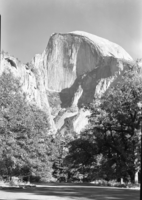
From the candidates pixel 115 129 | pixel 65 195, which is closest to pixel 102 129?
pixel 115 129

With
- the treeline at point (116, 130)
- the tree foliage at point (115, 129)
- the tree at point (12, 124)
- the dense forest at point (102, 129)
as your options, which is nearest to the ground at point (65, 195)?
the dense forest at point (102, 129)

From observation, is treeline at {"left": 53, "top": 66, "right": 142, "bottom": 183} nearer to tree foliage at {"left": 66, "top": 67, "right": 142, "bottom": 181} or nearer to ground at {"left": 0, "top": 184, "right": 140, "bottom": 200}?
tree foliage at {"left": 66, "top": 67, "right": 142, "bottom": 181}

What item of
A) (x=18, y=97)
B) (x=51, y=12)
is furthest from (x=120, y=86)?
(x=51, y=12)

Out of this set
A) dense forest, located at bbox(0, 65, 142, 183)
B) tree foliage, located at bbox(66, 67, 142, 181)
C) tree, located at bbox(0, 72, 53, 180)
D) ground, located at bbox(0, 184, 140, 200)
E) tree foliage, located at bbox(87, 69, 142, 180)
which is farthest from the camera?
tree foliage, located at bbox(66, 67, 142, 181)

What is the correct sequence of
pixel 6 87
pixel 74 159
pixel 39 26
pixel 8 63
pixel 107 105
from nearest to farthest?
pixel 39 26
pixel 6 87
pixel 107 105
pixel 74 159
pixel 8 63

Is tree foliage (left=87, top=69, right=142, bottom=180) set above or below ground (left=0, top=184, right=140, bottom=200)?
above

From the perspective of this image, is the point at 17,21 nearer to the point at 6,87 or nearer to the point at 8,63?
the point at 6,87

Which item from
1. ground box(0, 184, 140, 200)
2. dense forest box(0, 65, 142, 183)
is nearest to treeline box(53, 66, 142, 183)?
dense forest box(0, 65, 142, 183)

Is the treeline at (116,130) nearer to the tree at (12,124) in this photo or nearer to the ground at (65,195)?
the tree at (12,124)
